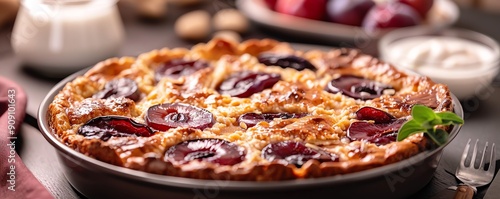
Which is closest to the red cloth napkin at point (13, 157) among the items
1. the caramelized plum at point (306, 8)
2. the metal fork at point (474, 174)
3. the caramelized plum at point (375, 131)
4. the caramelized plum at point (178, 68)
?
the caramelized plum at point (178, 68)

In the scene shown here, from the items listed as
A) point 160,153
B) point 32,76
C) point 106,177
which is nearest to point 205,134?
point 160,153

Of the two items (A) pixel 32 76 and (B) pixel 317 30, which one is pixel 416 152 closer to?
(B) pixel 317 30

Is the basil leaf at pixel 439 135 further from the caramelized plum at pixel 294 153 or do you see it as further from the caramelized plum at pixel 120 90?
the caramelized plum at pixel 120 90

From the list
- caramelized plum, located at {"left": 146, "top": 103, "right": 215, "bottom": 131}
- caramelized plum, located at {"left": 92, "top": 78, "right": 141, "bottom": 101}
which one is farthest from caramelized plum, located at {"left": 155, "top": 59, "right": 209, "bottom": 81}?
caramelized plum, located at {"left": 146, "top": 103, "right": 215, "bottom": 131}

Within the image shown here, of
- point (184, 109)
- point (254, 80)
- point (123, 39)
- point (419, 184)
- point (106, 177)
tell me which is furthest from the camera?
point (123, 39)

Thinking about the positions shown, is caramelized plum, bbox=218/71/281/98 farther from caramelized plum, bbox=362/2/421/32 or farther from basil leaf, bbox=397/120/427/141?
caramelized plum, bbox=362/2/421/32
